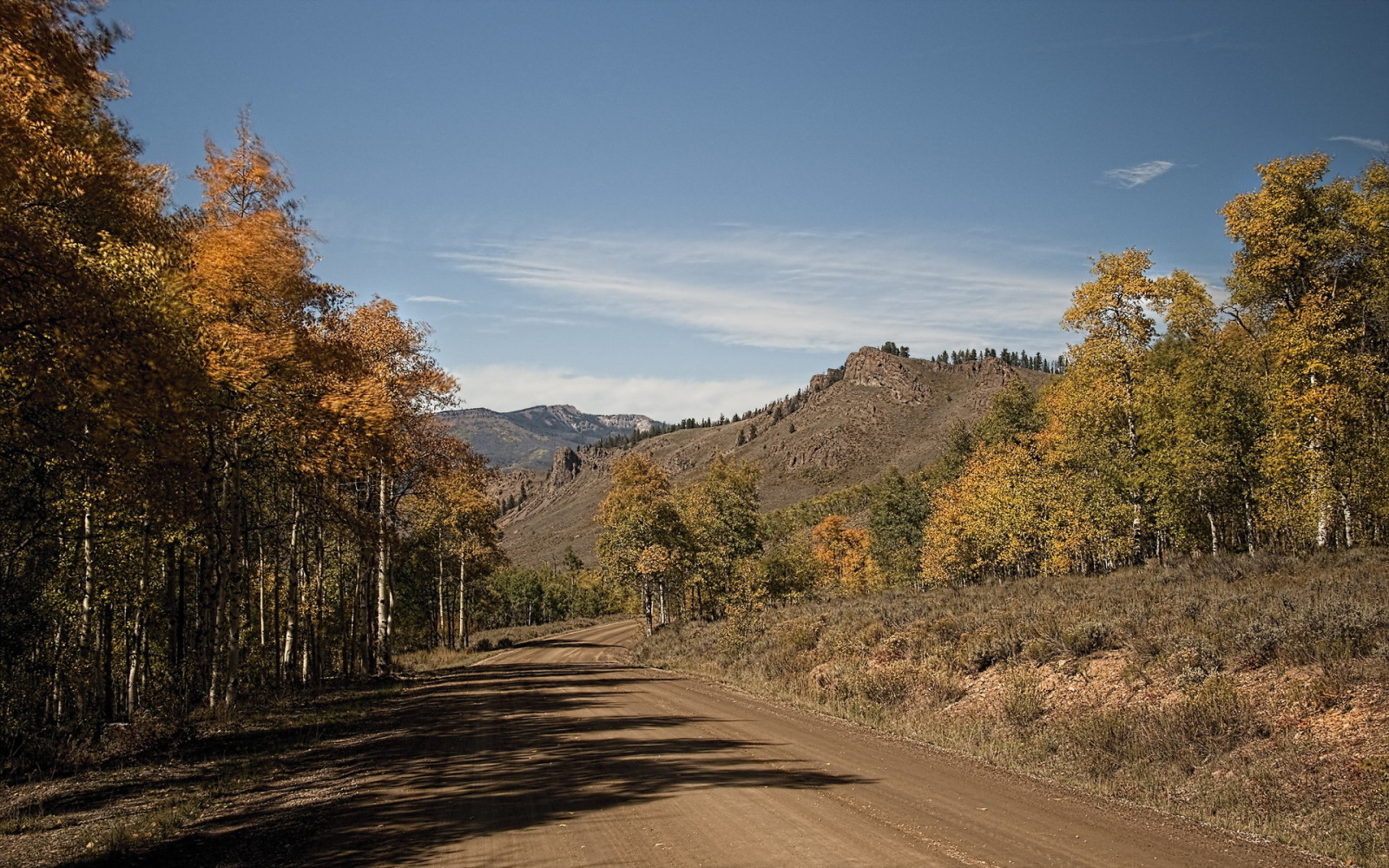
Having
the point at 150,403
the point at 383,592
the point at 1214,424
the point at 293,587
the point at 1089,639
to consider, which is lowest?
the point at 1089,639

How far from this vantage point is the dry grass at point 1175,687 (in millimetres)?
8812

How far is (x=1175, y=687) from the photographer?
12.1m

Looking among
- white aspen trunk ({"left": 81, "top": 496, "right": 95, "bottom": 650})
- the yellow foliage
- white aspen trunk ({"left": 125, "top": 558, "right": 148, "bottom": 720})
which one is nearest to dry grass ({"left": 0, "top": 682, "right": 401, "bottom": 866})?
white aspen trunk ({"left": 81, "top": 496, "right": 95, "bottom": 650})

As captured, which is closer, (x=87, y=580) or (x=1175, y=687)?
(x=1175, y=687)

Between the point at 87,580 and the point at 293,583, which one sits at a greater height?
the point at 87,580

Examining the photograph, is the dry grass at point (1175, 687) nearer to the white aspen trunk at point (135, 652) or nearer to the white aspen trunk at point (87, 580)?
the white aspen trunk at point (87, 580)

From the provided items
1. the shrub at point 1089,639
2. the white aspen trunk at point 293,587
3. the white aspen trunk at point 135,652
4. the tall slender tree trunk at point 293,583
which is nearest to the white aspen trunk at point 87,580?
the white aspen trunk at point 135,652

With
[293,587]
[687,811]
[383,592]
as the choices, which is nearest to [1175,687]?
[687,811]

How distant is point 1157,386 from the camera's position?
28.3 meters

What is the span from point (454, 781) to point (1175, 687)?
11.3 m

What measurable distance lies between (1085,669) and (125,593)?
24.9 metres

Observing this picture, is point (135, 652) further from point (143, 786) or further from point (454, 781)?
point (454, 781)

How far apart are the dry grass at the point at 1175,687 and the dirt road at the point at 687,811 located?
1020 millimetres

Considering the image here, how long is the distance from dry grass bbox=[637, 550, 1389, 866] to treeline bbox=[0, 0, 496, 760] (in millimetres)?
13184
